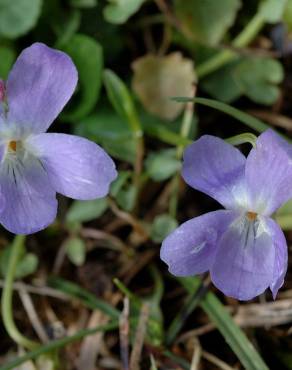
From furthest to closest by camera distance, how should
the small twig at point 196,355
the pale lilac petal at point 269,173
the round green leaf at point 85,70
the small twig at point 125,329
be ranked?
the round green leaf at point 85,70, the small twig at point 196,355, the small twig at point 125,329, the pale lilac petal at point 269,173

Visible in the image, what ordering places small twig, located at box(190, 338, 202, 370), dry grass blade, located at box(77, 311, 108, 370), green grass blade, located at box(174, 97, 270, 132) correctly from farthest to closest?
dry grass blade, located at box(77, 311, 108, 370)
small twig, located at box(190, 338, 202, 370)
green grass blade, located at box(174, 97, 270, 132)

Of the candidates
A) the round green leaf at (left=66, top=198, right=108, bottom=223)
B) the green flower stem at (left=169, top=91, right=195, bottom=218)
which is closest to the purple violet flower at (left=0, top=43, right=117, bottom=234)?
the round green leaf at (left=66, top=198, right=108, bottom=223)

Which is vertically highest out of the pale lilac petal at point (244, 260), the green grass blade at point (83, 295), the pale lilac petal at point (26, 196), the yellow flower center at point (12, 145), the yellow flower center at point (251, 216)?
the yellow flower center at point (12, 145)

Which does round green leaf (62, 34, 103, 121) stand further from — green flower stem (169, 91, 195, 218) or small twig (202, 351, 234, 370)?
small twig (202, 351, 234, 370)

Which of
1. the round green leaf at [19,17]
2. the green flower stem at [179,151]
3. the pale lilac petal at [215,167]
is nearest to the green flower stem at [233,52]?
the green flower stem at [179,151]

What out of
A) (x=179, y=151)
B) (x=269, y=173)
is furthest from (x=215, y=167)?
Answer: (x=179, y=151)

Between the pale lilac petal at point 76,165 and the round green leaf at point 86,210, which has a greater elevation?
the pale lilac petal at point 76,165

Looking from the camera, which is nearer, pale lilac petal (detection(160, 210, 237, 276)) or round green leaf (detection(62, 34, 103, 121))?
pale lilac petal (detection(160, 210, 237, 276))

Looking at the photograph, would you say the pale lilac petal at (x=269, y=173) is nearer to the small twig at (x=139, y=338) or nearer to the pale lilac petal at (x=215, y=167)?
the pale lilac petal at (x=215, y=167)
